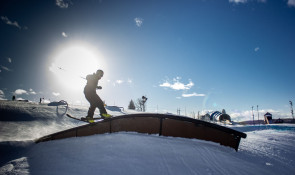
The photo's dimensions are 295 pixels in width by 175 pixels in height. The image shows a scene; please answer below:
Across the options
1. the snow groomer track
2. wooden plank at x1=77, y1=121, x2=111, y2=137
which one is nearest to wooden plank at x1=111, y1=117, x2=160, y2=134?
the snow groomer track

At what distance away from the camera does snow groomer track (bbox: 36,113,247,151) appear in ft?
10.5

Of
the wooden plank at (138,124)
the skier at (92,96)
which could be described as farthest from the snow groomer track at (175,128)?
the skier at (92,96)

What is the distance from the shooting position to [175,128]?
3.39 metres

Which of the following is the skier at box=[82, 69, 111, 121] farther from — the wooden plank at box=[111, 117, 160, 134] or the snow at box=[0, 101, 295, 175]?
the snow at box=[0, 101, 295, 175]

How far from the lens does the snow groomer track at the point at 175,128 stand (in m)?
3.19

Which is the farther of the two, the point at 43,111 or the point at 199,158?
the point at 43,111

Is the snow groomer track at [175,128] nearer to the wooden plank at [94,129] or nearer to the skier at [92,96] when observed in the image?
the wooden plank at [94,129]

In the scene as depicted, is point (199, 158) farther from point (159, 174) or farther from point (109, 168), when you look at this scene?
point (109, 168)

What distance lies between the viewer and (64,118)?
27.7 feet

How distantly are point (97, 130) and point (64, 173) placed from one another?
1967 mm

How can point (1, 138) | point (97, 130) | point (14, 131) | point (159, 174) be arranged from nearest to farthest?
point (159, 174) < point (97, 130) < point (1, 138) < point (14, 131)

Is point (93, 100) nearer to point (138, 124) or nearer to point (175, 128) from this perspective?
point (138, 124)

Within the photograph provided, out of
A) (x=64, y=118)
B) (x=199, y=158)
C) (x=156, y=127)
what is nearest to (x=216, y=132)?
(x=199, y=158)

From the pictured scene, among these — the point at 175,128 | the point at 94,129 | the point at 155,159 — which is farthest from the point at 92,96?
the point at 155,159
